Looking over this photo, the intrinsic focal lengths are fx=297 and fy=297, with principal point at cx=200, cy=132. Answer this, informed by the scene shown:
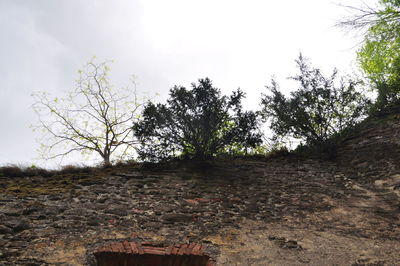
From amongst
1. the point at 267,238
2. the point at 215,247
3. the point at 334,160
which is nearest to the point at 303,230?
the point at 267,238

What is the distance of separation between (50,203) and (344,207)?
5392 millimetres

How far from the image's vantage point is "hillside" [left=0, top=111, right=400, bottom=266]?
13.8 feet

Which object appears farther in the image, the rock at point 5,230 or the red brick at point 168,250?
the rock at point 5,230

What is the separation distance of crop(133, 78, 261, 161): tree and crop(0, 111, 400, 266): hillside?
1.43 feet

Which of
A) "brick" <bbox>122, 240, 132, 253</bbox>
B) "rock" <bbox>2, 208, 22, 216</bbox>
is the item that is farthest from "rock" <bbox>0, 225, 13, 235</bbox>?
"brick" <bbox>122, 240, 132, 253</bbox>

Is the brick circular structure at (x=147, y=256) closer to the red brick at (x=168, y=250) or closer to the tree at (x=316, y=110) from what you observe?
the red brick at (x=168, y=250)

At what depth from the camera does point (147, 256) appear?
12.7 ft

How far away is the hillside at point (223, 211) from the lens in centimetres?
421

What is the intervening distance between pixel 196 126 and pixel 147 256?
411cm

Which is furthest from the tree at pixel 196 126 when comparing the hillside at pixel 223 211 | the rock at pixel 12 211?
the rock at pixel 12 211

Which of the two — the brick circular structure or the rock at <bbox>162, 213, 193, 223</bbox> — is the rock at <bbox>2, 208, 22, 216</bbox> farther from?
the rock at <bbox>162, 213, 193, 223</bbox>

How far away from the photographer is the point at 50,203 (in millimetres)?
5070

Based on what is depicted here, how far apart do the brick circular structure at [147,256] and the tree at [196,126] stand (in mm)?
3331

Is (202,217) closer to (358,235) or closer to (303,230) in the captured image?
(303,230)
